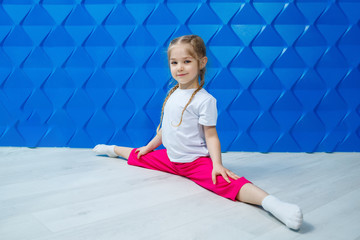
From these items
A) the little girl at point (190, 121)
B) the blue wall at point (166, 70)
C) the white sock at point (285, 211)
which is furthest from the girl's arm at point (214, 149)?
the blue wall at point (166, 70)

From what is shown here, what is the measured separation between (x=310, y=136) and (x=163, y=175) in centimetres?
71

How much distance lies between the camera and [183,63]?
1.01 metres

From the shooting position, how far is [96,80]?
1.39 metres

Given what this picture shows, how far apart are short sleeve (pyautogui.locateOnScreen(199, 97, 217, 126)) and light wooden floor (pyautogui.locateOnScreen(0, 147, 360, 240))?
8.3 inches

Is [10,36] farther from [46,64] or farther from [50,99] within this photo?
[50,99]

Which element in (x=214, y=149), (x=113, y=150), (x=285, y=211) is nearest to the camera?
(x=285, y=211)

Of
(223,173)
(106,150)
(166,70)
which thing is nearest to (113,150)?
(106,150)

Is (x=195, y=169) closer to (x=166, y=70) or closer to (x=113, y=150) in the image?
(x=113, y=150)

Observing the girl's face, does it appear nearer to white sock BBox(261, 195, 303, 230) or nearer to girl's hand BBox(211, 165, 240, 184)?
girl's hand BBox(211, 165, 240, 184)

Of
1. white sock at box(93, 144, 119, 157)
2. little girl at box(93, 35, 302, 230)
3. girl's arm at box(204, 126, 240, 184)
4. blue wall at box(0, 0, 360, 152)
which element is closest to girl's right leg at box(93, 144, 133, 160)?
white sock at box(93, 144, 119, 157)

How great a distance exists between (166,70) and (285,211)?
0.85 metres

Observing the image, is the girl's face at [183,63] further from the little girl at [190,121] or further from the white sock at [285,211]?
the white sock at [285,211]

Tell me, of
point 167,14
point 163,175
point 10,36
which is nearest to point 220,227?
point 163,175

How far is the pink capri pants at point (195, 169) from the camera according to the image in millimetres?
864
